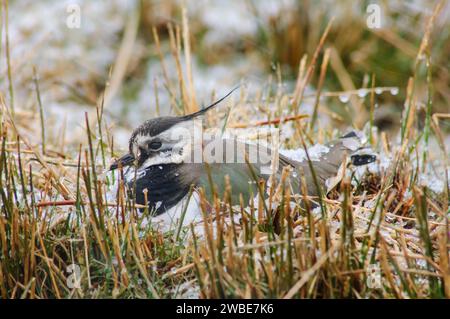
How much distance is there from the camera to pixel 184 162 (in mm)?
2564

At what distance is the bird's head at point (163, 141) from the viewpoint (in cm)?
253

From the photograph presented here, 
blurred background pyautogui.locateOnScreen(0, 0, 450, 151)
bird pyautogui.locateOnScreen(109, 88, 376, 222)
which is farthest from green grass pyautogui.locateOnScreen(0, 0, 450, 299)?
blurred background pyautogui.locateOnScreen(0, 0, 450, 151)

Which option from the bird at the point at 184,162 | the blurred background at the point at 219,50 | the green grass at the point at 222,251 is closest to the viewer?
the green grass at the point at 222,251

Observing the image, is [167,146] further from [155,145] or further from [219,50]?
[219,50]

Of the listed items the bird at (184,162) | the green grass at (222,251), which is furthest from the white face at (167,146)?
the green grass at (222,251)

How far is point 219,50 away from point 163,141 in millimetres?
3218

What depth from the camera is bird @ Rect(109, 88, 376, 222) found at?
243 centimetres

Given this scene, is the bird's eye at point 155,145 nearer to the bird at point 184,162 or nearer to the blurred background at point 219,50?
the bird at point 184,162

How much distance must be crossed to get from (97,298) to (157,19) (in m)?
3.96

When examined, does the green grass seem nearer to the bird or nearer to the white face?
the bird

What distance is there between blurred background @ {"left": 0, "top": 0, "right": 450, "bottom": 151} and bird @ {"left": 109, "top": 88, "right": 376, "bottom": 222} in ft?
7.43

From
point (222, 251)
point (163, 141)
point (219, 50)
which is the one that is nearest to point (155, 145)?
point (163, 141)

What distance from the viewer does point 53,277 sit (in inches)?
78.5
